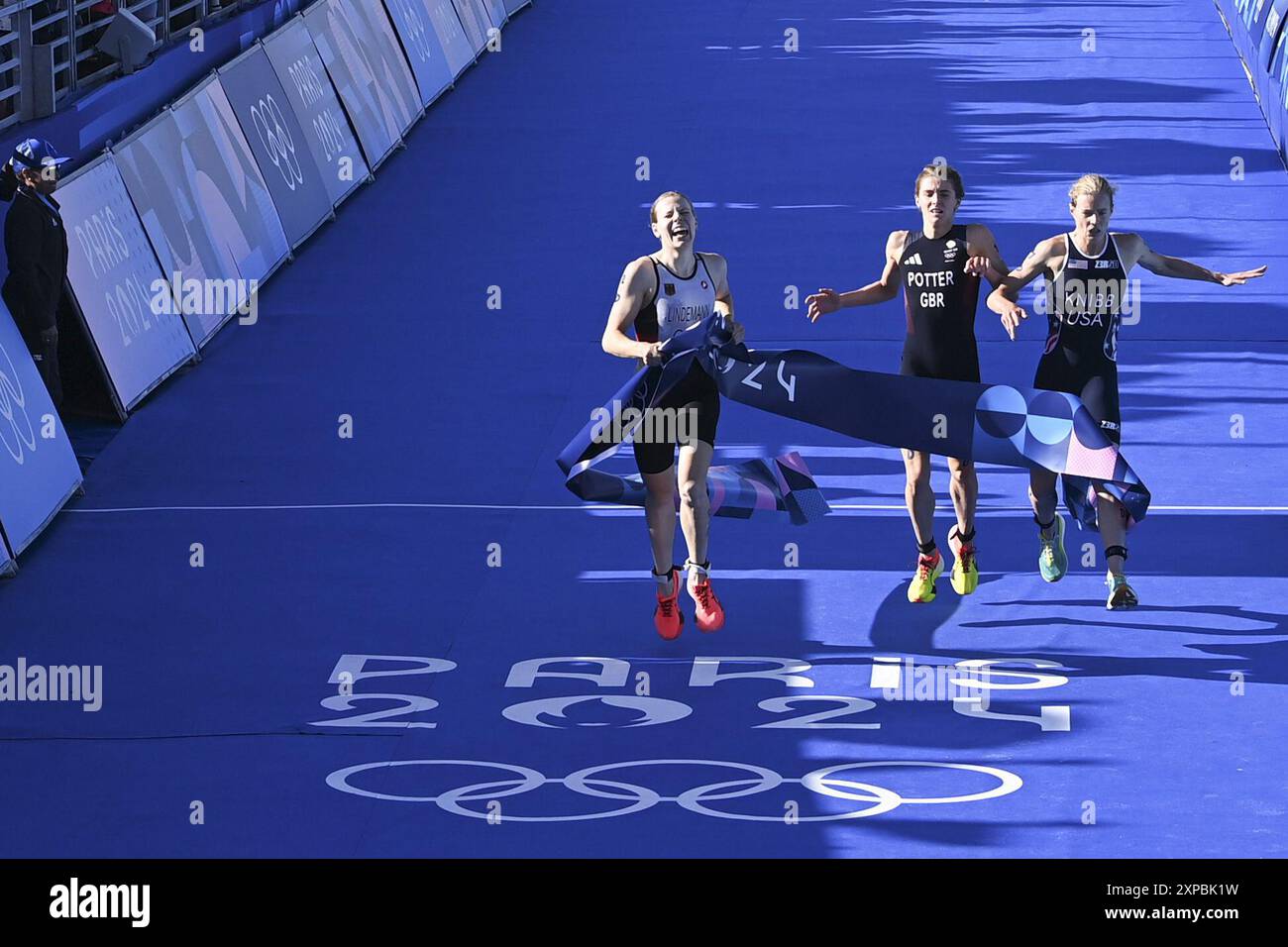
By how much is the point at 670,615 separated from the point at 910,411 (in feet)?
5.13

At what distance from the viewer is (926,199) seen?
10289mm

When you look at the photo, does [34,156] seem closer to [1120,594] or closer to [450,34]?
[1120,594]

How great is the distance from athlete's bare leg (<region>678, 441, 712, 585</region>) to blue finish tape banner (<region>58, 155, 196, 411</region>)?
5199 mm

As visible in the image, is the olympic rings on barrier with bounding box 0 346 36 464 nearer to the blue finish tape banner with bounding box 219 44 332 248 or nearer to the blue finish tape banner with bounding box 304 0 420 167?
the blue finish tape banner with bounding box 219 44 332 248

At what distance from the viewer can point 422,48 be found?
24.3m

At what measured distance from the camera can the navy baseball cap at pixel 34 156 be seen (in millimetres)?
13102

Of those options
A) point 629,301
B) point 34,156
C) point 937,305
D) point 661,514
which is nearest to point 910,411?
point 937,305

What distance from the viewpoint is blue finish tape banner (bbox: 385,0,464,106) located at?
23.5 metres
